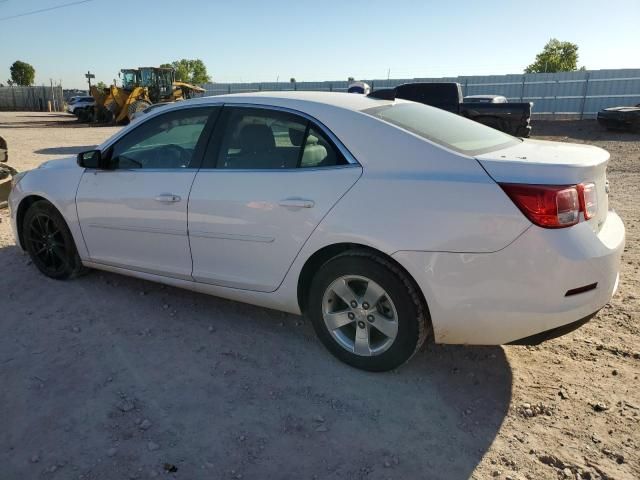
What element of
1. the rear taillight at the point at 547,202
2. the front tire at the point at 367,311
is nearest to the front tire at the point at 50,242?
the front tire at the point at 367,311

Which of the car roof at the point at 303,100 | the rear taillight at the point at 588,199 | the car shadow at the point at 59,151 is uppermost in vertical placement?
the car roof at the point at 303,100

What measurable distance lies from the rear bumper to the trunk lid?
9.1 inches

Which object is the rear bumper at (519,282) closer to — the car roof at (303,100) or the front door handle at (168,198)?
the car roof at (303,100)

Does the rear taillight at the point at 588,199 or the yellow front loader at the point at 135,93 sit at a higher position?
the yellow front loader at the point at 135,93

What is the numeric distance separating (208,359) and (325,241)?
1108 mm

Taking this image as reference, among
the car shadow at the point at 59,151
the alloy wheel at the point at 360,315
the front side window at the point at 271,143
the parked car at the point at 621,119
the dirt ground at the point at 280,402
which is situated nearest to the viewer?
the dirt ground at the point at 280,402

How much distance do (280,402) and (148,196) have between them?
5.78 feet

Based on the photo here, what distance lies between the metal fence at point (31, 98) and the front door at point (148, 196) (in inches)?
2184

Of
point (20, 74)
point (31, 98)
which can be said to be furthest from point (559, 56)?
point (20, 74)

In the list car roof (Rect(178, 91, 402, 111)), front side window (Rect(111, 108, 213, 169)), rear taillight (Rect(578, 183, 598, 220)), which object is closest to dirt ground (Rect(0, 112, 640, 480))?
rear taillight (Rect(578, 183, 598, 220))

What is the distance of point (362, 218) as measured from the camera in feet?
9.11

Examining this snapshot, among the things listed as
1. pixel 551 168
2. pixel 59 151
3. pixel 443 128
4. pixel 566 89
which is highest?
pixel 566 89

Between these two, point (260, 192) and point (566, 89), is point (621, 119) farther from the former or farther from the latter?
point (260, 192)

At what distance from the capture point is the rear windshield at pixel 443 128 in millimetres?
2889
